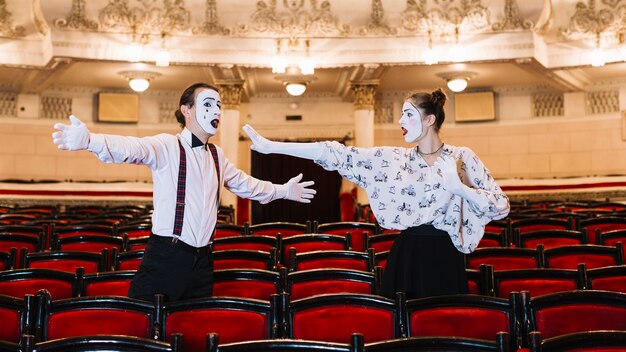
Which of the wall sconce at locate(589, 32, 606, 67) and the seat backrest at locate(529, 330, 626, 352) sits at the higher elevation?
the wall sconce at locate(589, 32, 606, 67)

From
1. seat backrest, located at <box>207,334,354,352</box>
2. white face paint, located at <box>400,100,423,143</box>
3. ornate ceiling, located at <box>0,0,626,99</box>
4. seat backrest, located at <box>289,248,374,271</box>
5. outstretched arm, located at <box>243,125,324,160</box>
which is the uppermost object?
ornate ceiling, located at <box>0,0,626,99</box>

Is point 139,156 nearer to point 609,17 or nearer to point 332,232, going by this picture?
point 332,232

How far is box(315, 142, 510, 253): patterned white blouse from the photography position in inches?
139

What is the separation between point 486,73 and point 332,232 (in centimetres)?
794

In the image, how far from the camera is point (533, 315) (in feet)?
10.4

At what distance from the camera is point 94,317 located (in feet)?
10.6

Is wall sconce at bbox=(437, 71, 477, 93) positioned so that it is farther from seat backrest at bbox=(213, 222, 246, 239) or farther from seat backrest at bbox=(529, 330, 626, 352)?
seat backrest at bbox=(529, 330, 626, 352)

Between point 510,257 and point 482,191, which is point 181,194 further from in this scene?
point 510,257

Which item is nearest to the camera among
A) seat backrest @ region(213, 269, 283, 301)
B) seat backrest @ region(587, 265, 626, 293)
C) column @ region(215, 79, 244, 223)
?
seat backrest @ region(587, 265, 626, 293)

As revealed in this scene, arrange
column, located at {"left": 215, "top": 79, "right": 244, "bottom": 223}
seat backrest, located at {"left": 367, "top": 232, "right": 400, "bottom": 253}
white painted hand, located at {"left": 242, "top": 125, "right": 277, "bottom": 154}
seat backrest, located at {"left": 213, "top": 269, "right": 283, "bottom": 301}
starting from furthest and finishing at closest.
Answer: column, located at {"left": 215, "top": 79, "right": 244, "bottom": 223}, seat backrest, located at {"left": 367, "top": 232, "right": 400, "bottom": 253}, seat backrest, located at {"left": 213, "top": 269, "right": 283, "bottom": 301}, white painted hand, located at {"left": 242, "top": 125, "right": 277, "bottom": 154}

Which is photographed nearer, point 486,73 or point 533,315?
point 533,315

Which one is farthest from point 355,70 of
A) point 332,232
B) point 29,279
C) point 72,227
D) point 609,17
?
point 29,279

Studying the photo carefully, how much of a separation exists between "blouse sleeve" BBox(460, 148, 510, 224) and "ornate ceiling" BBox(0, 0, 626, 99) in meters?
9.03

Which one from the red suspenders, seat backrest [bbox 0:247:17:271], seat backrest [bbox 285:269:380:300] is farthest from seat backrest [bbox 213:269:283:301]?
seat backrest [bbox 0:247:17:271]
